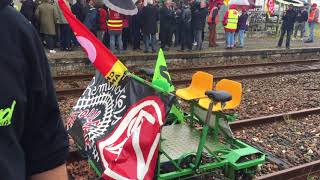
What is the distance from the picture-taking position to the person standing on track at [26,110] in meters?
1.24

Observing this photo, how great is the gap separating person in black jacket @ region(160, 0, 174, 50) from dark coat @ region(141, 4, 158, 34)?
0.62m

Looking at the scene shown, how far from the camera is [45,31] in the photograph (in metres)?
12.4

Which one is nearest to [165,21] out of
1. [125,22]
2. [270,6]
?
[125,22]

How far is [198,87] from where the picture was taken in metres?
5.71

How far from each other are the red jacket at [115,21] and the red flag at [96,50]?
870 centimetres

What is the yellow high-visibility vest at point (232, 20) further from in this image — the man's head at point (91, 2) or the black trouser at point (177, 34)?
the man's head at point (91, 2)

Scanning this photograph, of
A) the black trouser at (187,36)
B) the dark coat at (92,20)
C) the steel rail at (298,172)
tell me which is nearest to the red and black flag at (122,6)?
the dark coat at (92,20)

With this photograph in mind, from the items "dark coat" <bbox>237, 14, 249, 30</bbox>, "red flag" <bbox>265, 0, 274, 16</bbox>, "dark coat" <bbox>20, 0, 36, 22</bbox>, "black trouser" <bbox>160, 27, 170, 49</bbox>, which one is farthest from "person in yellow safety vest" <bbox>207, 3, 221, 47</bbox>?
"red flag" <bbox>265, 0, 274, 16</bbox>

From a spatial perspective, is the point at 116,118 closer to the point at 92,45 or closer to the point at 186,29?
the point at 92,45

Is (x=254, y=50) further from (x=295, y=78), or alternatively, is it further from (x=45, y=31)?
(x=45, y=31)

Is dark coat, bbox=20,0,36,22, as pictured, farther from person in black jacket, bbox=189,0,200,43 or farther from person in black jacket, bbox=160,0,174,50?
person in black jacket, bbox=189,0,200,43

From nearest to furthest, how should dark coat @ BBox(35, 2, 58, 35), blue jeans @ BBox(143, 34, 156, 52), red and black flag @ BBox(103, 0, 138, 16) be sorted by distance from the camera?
red and black flag @ BBox(103, 0, 138, 16)
dark coat @ BBox(35, 2, 58, 35)
blue jeans @ BBox(143, 34, 156, 52)

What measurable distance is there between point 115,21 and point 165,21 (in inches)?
101

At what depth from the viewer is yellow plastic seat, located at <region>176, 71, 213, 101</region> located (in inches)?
216
